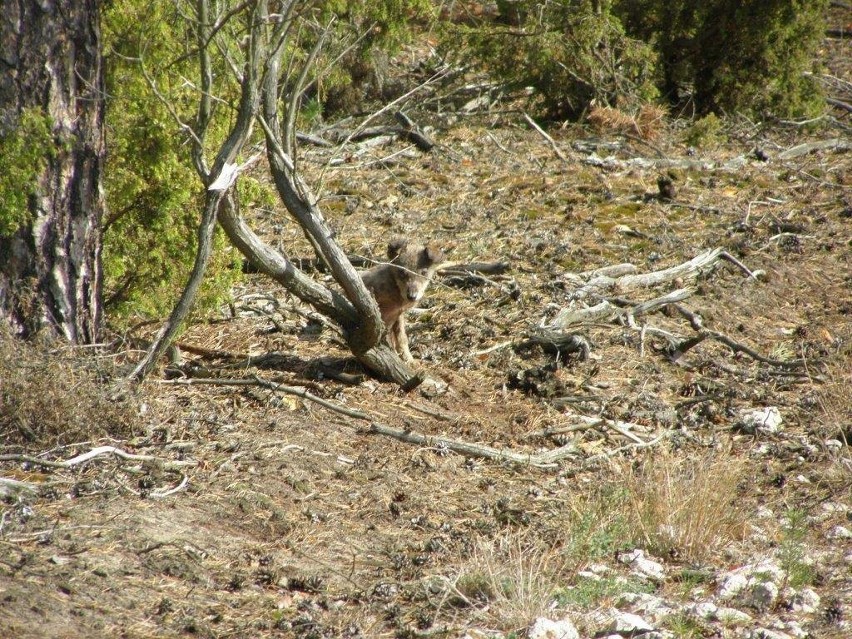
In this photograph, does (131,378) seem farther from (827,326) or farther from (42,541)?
(827,326)

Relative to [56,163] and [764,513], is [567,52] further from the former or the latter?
[56,163]

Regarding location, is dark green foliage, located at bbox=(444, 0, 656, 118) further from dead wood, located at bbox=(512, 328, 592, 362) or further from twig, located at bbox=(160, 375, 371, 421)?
twig, located at bbox=(160, 375, 371, 421)

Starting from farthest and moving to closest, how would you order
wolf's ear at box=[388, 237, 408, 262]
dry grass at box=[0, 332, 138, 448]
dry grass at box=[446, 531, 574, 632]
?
1. wolf's ear at box=[388, 237, 408, 262]
2. dry grass at box=[0, 332, 138, 448]
3. dry grass at box=[446, 531, 574, 632]

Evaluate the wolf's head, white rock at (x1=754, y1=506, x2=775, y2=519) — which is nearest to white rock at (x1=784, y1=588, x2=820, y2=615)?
white rock at (x1=754, y1=506, x2=775, y2=519)

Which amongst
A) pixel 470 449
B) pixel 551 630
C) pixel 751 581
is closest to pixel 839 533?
pixel 751 581

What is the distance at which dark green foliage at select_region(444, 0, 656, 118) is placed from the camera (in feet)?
43.8

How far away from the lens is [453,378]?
25.7ft

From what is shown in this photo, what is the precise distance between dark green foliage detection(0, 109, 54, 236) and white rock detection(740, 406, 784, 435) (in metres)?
5.11

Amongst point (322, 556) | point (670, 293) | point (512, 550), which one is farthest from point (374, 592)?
point (670, 293)

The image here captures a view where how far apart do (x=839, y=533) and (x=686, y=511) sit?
0.91 meters

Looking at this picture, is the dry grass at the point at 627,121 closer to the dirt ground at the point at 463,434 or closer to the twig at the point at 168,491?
the dirt ground at the point at 463,434

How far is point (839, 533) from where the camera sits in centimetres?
545

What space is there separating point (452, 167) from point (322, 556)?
8.34 m

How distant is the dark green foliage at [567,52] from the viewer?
13.3 m
